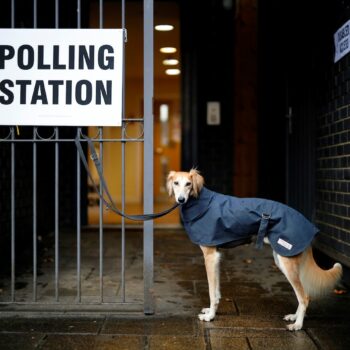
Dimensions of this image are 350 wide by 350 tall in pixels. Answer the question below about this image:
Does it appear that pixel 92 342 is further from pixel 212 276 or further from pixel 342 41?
pixel 342 41

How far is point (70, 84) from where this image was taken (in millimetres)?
4320

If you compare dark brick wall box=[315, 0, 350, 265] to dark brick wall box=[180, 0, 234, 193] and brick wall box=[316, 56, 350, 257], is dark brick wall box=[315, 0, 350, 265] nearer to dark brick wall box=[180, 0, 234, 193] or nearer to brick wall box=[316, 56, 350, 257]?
brick wall box=[316, 56, 350, 257]

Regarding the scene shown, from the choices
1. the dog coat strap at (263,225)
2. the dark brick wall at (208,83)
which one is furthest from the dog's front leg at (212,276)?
the dark brick wall at (208,83)

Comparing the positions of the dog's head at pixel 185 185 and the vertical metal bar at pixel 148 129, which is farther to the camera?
the vertical metal bar at pixel 148 129

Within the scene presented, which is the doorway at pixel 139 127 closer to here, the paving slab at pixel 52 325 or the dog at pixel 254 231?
the paving slab at pixel 52 325

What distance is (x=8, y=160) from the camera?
6488 mm

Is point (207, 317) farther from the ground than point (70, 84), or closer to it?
closer to it

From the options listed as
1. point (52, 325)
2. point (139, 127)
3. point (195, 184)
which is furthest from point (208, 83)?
point (52, 325)

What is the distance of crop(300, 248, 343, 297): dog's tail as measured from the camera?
3971 mm

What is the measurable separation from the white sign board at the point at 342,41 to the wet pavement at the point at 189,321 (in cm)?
231

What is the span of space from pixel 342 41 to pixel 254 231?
7.49 ft

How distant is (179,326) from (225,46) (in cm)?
591

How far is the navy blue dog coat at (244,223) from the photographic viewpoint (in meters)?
3.94

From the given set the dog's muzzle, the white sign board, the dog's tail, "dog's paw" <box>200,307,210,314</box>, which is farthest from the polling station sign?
the white sign board
